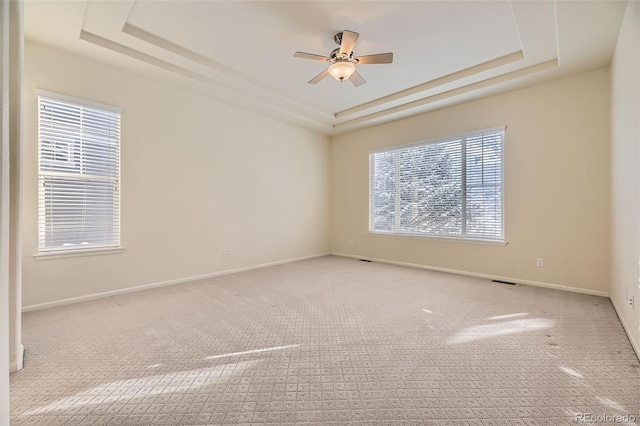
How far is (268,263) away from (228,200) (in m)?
1.46

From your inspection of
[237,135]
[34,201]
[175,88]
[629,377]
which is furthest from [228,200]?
[629,377]

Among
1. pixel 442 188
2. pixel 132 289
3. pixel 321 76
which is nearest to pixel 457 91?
pixel 442 188

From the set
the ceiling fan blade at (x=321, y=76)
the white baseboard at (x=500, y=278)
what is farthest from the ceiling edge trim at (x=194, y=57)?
the white baseboard at (x=500, y=278)

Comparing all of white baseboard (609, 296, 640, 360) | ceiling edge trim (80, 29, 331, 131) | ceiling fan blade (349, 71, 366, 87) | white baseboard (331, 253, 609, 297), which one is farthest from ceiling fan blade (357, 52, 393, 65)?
white baseboard (331, 253, 609, 297)

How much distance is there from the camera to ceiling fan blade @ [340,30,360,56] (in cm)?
257

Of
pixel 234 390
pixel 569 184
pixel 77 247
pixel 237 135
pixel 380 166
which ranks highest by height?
pixel 237 135

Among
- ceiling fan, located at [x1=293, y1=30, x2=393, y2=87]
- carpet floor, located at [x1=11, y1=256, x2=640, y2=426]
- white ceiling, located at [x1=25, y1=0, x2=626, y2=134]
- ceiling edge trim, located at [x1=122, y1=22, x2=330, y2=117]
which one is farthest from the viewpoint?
ceiling edge trim, located at [x1=122, y1=22, x2=330, y2=117]

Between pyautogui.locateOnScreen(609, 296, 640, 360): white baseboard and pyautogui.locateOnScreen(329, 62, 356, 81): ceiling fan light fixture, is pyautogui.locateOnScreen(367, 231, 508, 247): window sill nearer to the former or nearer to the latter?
pyautogui.locateOnScreen(609, 296, 640, 360): white baseboard

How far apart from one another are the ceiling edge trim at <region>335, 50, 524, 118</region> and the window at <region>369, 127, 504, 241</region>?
1042 millimetres

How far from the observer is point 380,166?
5.78m

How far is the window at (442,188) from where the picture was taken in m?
4.29

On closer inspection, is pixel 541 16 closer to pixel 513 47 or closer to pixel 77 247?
pixel 513 47

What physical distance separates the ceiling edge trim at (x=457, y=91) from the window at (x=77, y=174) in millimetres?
4054

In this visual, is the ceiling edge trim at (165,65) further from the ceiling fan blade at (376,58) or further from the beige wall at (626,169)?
the beige wall at (626,169)
